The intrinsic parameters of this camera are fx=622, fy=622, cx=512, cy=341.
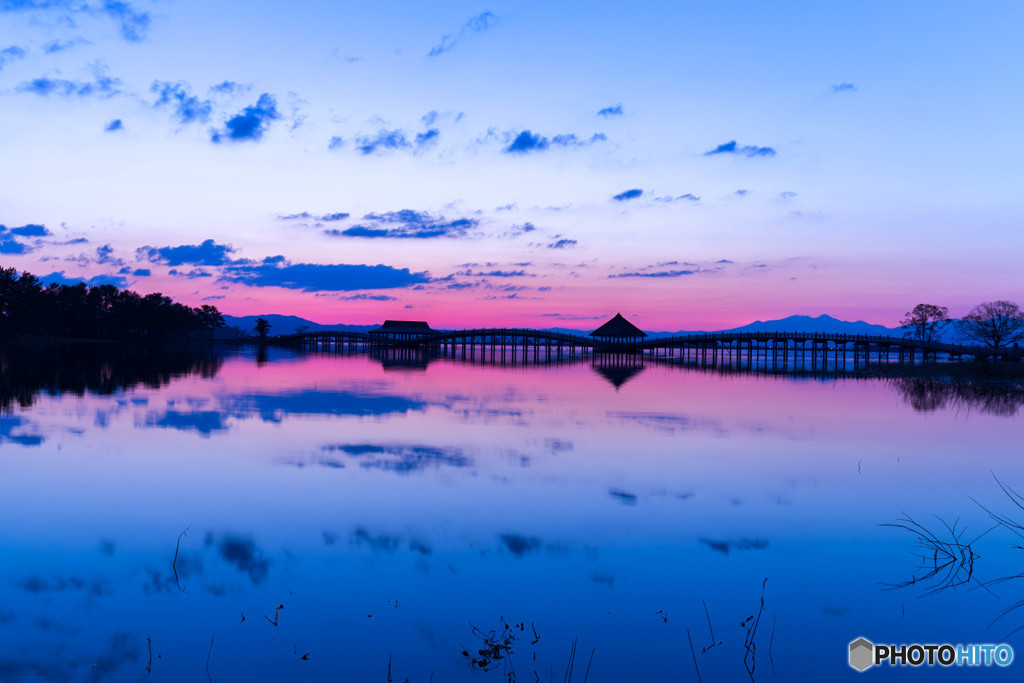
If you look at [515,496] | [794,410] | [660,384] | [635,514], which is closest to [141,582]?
[515,496]

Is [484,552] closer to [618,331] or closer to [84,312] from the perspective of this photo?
[618,331]

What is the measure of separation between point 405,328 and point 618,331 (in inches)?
1424

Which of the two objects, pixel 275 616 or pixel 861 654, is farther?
pixel 275 616

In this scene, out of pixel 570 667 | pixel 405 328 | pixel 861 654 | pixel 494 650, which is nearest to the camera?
pixel 570 667

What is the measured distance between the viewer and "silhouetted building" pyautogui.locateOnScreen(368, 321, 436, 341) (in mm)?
91812

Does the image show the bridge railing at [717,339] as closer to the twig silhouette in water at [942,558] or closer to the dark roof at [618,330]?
the dark roof at [618,330]

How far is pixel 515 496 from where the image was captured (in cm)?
884

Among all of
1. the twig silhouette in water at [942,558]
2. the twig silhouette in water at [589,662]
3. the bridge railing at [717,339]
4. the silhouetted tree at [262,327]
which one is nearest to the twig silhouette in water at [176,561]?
the twig silhouette in water at [589,662]

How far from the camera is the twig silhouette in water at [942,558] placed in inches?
237

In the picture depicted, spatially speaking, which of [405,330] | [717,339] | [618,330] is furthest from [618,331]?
[405,330]

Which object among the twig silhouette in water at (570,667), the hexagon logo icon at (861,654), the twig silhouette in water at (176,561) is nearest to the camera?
the twig silhouette in water at (570,667)

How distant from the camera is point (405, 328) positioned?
9625 centimetres

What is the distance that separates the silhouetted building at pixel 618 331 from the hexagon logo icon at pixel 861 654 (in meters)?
70.3

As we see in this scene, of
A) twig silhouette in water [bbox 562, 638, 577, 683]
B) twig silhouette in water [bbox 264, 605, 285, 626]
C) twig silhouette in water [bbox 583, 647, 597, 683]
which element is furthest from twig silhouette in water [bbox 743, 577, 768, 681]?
twig silhouette in water [bbox 264, 605, 285, 626]
